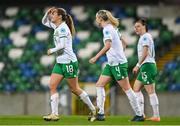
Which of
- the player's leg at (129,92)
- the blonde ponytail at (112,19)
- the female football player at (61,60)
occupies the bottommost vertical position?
the player's leg at (129,92)

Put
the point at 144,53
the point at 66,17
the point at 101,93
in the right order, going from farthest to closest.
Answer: the point at 144,53 < the point at 101,93 < the point at 66,17

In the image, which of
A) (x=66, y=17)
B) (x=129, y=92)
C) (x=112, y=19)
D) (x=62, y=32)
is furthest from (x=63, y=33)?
(x=129, y=92)

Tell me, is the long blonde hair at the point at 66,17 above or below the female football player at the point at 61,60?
above

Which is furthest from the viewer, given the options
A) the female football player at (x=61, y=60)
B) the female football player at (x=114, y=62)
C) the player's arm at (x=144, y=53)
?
the player's arm at (x=144, y=53)

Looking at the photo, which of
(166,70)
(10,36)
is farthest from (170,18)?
(10,36)

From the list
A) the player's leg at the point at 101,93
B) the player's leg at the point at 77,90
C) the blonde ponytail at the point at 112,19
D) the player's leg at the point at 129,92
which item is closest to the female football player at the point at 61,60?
the player's leg at the point at 77,90

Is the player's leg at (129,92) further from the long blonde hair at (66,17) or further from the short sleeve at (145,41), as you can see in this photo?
the long blonde hair at (66,17)

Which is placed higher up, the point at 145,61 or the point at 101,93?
the point at 145,61

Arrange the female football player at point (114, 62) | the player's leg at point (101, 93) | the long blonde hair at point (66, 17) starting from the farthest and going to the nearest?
the player's leg at point (101, 93) → the female football player at point (114, 62) → the long blonde hair at point (66, 17)

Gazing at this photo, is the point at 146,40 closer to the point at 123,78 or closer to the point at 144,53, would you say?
the point at 144,53

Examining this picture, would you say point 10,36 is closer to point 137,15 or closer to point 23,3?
point 23,3

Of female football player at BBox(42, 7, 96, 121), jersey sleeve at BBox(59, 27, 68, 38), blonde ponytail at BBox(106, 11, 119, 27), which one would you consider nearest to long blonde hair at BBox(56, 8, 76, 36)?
female football player at BBox(42, 7, 96, 121)

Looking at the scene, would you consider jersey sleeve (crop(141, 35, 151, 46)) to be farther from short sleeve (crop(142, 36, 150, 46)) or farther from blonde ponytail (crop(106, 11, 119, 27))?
blonde ponytail (crop(106, 11, 119, 27))

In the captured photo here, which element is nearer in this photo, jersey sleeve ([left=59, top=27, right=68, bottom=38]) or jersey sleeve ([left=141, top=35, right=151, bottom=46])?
jersey sleeve ([left=59, top=27, right=68, bottom=38])
